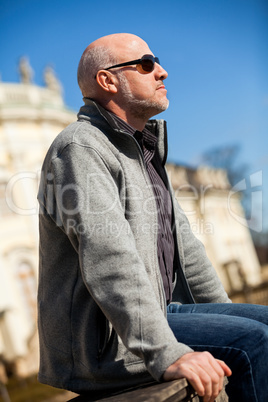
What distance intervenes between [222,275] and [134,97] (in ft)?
104

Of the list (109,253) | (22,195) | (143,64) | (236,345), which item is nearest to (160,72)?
(143,64)

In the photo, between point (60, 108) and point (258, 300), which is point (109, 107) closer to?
point (258, 300)

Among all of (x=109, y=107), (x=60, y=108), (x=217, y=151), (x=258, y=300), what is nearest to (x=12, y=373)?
(x=258, y=300)

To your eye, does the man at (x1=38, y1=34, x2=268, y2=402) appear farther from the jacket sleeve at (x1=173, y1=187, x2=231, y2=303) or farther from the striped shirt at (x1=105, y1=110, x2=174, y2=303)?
the jacket sleeve at (x1=173, y1=187, x2=231, y2=303)

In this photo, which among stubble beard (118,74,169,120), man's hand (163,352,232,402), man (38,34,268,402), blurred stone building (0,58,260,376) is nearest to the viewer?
man's hand (163,352,232,402)

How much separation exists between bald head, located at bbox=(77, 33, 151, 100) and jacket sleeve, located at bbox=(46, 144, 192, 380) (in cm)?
54

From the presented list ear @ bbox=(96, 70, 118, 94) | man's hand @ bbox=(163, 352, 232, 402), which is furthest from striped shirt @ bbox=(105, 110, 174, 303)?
man's hand @ bbox=(163, 352, 232, 402)

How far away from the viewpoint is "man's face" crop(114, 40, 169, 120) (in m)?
2.09

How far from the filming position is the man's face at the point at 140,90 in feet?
6.86

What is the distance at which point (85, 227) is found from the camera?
1633 millimetres

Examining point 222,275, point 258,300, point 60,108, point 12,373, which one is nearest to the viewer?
point 258,300

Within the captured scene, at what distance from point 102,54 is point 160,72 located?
0.28 m

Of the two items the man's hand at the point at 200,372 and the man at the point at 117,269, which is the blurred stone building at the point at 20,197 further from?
the man's hand at the point at 200,372

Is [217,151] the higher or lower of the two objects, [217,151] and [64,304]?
the higher
